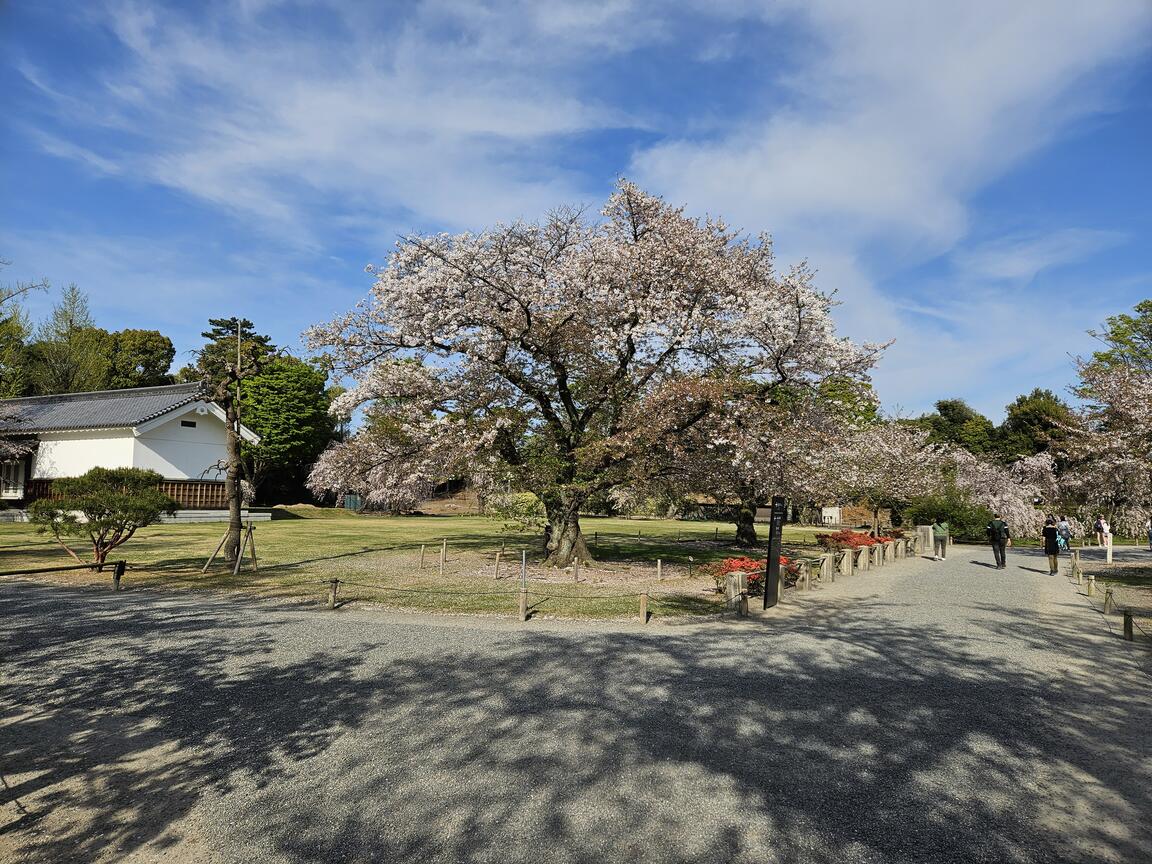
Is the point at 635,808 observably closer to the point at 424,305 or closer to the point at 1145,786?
the point at 1145,786

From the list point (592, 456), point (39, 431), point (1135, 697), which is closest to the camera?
point (1135, 697)

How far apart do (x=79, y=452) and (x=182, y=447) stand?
14.9ft

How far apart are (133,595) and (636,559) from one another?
1456cm

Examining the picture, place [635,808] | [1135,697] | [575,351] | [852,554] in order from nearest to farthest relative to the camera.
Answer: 1. [635,808]
2. [1135,697]
3. [575,351]
4. [852,554]

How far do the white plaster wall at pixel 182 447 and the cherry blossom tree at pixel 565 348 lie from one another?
1918 centimetres

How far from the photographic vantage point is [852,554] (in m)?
22.2

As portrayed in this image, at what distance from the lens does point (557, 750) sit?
6125 millimetres

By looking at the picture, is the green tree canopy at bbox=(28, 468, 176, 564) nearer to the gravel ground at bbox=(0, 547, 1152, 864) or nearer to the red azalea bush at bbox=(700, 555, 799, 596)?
the gravel ground at bbox=(0, 547, 1152, 864)

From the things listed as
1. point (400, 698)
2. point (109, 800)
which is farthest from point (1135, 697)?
point (109, 800)

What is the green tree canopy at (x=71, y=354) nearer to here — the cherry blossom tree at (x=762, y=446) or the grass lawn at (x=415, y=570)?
the grass lawn at (x=415, y=570)

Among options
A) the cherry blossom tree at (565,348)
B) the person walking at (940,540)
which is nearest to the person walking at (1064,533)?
the person walking at (940,540)

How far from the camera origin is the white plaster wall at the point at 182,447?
1378 inches

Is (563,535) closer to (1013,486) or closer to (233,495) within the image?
(233,495)

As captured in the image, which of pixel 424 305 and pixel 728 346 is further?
pixel 728 346
